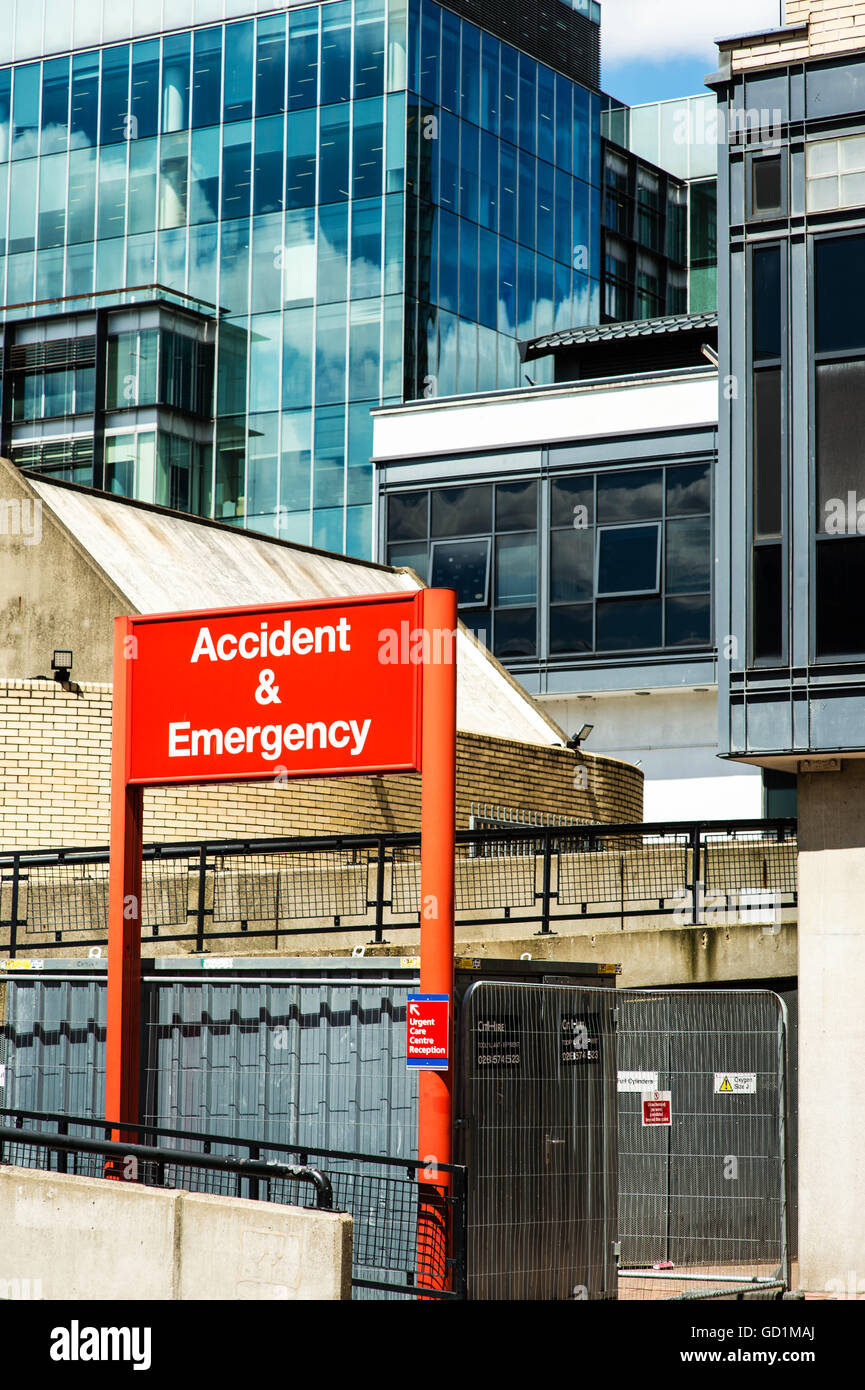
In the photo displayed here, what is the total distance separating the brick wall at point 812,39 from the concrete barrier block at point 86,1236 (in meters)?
11.1

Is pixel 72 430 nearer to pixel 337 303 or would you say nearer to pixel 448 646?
pixel 337 303

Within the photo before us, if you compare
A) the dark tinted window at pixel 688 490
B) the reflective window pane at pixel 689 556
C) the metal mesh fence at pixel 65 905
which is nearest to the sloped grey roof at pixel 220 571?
the metal mesh fence at pixel 65 905

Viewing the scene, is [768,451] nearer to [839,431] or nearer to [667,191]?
[839,431]

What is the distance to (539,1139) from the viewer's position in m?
11.0

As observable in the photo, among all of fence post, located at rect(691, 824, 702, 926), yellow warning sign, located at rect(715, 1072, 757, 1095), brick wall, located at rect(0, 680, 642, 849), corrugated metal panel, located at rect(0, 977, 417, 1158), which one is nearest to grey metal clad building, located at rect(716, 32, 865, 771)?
fence post, located at rect(691, 824, 702, 926)

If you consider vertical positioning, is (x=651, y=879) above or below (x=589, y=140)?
below

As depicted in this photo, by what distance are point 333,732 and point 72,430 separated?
4426 centimetres

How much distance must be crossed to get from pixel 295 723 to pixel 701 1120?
594cm

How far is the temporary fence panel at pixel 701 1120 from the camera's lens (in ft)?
48.1

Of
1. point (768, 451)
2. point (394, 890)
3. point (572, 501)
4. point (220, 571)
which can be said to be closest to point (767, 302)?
point (768, 451)

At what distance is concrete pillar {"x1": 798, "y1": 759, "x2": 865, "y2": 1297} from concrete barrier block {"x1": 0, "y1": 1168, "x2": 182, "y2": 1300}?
6322 millimetres

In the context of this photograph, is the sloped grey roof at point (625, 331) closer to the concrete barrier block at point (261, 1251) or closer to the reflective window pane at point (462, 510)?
the reflective window pane at point (462, 510)
